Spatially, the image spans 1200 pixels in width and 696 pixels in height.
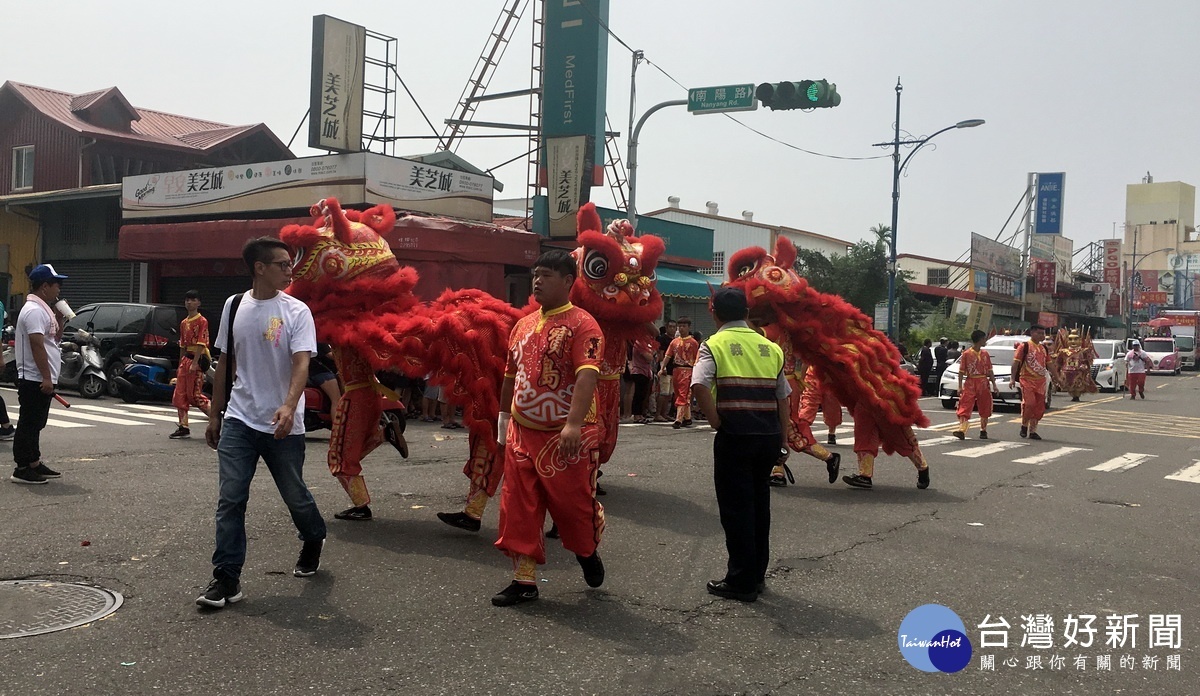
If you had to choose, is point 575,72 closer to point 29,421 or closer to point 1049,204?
point 29,421

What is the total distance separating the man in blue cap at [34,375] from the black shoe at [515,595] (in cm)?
517

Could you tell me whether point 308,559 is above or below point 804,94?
below

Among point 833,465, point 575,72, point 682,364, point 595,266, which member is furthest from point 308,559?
point 575,72

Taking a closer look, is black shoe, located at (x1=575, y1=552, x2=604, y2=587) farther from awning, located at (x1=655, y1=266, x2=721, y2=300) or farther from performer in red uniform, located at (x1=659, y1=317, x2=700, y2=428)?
awning, located at (x1=655, y1=266, x2=721, y2=300)

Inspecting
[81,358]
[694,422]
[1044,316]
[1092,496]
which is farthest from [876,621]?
[1044,316]

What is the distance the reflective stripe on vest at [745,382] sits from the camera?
543 centimetres

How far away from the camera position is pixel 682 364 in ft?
53.1

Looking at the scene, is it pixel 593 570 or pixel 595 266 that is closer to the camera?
pixel 593 570


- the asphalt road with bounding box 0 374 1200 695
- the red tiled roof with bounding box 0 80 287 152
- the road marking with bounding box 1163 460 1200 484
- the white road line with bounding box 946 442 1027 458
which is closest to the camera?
the asphalt road with bounding box 0 374 1200 695

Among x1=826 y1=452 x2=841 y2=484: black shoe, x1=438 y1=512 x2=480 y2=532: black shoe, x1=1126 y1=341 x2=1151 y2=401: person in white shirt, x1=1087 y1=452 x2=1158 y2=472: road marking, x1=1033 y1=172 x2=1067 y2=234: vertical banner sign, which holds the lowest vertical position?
x1=1087 y1=452 x2=1158 y2=472: road marking

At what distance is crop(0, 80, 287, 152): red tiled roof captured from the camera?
2745cm

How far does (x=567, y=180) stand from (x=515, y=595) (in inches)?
650

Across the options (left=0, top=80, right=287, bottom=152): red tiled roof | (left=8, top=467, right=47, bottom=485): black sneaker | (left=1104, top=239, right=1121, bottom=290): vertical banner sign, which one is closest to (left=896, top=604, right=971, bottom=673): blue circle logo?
(left=8, top=467, right=47, bottom=485): black sneaker

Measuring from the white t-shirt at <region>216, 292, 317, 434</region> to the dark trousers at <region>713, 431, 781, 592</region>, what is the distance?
2.24 meters
